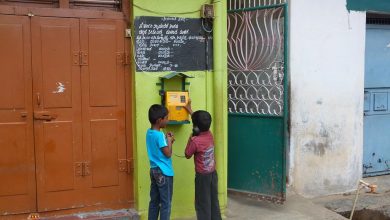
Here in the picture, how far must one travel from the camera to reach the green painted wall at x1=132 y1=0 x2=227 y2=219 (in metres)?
4.91

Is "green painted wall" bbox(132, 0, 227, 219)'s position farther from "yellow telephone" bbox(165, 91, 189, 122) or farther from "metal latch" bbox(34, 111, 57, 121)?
"metal latch" bbox(34, 111, 57, 121)

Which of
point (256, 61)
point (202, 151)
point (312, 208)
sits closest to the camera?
point (202, 151)

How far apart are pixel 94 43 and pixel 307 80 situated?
285 cm

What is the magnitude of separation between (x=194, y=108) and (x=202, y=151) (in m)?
0.71

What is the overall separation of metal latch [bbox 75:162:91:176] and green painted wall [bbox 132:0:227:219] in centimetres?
52

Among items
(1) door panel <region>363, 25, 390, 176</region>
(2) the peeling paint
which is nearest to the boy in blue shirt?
(2) the peeling paint

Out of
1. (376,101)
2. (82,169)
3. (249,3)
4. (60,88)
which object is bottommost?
(82,169)

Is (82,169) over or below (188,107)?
below

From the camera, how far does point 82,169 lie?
4801 millimetres

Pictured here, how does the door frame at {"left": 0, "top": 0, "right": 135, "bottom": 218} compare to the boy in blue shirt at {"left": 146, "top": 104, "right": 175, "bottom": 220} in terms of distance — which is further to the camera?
the door frame at {"left": 0, "top": 0, "right": 135, "bottom": 218}

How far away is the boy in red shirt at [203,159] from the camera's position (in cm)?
460

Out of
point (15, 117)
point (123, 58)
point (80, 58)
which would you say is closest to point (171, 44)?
point (123, 58)

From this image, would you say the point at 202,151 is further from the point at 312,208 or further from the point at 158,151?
the point at 312,208

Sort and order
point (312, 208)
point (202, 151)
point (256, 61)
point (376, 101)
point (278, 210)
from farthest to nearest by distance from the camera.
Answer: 1. point (376, 101)
2. point (256, 61)
3. point (312, 208)
4. point (278, 210)
5. point (202, 151)
